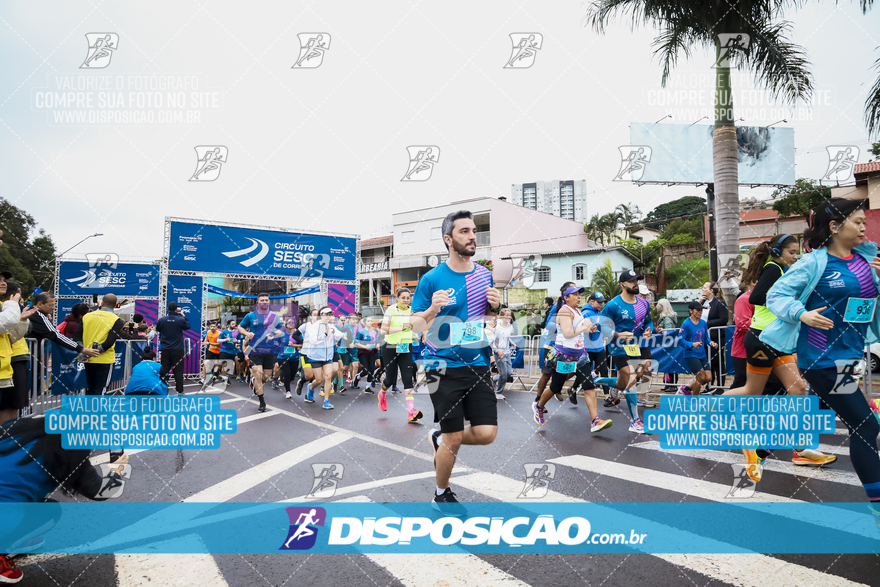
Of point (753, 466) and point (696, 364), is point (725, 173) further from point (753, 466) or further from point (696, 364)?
point (753, 466)

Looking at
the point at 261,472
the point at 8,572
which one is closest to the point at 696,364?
the point at 261,472

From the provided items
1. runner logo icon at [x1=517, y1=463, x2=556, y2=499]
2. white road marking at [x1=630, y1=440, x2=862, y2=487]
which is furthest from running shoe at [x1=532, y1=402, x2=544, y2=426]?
runner logo icon at [x1=517, y1=463, x2=556, y2=499]

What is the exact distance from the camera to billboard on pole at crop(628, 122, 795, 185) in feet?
96.3

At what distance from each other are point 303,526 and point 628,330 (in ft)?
16.5

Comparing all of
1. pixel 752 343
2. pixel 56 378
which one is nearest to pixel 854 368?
pixel 752 343

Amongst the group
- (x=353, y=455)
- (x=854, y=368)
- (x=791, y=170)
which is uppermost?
(x=791, y=170)

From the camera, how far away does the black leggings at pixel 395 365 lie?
8.96 meters

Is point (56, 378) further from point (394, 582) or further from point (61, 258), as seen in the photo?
point (61, 258)

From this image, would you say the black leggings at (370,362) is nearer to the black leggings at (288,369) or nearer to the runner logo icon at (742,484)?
the black leggings at (288,369)

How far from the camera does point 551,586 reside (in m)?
2.66

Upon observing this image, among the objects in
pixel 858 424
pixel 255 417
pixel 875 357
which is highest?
pixel 858 424

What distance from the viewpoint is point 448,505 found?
3.64 metres

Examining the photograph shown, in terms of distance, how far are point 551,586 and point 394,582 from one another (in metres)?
0.81

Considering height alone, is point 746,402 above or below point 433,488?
above
